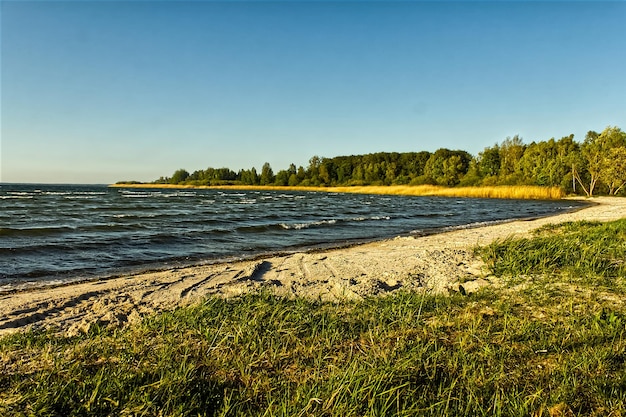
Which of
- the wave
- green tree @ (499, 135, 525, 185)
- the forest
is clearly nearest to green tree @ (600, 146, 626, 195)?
the forest

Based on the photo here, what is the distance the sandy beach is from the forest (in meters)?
53.8

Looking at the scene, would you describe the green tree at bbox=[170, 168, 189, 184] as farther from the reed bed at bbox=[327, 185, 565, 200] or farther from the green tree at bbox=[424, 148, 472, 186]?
the reed bed at bbox=[327, 185, 565, 200]

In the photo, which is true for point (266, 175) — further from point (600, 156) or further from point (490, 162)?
point (600, 156)

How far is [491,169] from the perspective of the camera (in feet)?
291

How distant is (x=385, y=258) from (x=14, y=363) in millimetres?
6945

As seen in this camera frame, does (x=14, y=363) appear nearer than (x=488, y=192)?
Yes

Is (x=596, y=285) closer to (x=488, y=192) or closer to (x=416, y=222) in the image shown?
(x=416, y=222)

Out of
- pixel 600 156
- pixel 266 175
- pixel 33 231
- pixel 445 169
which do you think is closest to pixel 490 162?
pixel 445 169

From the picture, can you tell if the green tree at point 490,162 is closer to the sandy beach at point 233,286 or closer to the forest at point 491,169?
the forest at point 491,169

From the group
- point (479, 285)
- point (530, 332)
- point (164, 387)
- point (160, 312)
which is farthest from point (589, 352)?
point (160, 312)

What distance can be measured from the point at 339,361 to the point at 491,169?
96.3 meters

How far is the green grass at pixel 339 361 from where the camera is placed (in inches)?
99.0

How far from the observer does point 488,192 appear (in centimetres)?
5416

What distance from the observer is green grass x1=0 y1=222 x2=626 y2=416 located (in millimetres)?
2516
